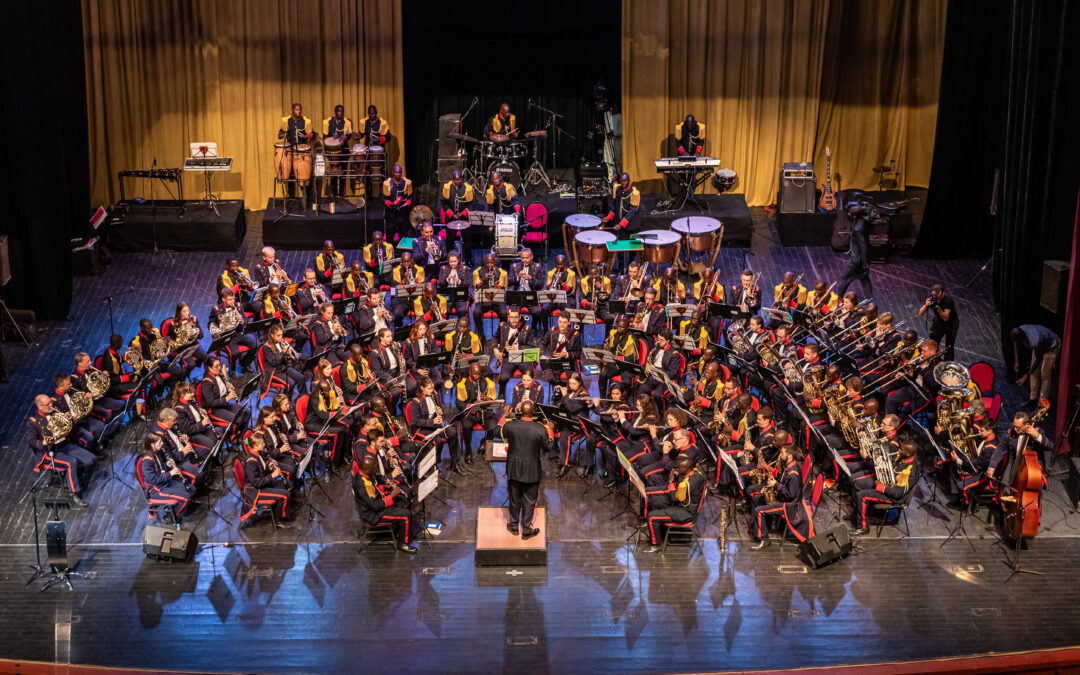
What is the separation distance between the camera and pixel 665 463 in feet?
42.0

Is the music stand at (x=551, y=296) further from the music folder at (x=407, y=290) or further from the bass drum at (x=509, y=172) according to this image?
the bass drum at (x=509, y=172)

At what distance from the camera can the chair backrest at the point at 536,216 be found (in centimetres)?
1923

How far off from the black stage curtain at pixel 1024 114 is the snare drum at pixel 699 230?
4111mm

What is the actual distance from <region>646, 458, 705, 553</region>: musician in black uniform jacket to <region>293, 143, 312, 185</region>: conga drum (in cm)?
1051

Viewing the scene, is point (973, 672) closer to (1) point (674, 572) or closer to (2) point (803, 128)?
(1) point (674, 572)

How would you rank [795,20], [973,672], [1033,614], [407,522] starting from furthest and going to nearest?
[795,20] < [407,522] < [1033,614] < [973,672]

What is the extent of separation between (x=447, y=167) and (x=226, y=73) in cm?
430

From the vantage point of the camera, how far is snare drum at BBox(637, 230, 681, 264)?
17516mm

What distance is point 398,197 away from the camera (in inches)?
762

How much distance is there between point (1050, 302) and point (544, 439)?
7.37 meters

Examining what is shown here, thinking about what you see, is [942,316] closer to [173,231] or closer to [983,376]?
[983,376]

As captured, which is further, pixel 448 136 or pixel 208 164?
pixel 448 136

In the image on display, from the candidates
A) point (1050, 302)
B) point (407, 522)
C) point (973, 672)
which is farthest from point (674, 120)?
point (973, 672)

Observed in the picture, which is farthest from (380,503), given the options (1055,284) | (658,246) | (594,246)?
(1055,284)
